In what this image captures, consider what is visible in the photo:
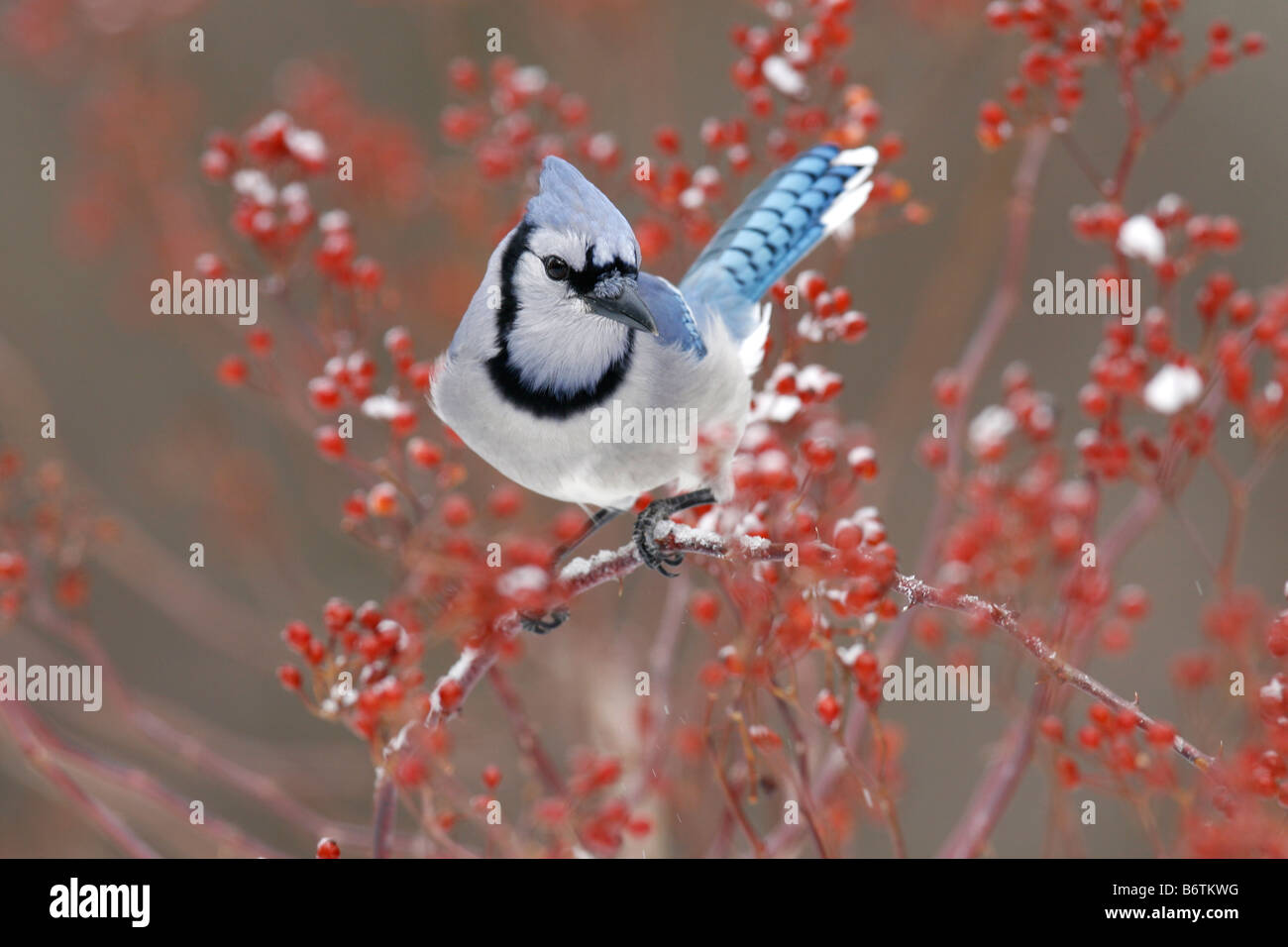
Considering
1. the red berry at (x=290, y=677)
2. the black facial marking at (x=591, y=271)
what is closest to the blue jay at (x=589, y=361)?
the black facial marking at (x=591, y=271)

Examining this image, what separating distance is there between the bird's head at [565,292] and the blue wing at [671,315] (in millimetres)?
52

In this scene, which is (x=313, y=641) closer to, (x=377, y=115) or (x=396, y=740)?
(x=396, y=740)

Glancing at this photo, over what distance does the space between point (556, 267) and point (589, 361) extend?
150 mm

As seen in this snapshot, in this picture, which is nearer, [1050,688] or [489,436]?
[1050,688]

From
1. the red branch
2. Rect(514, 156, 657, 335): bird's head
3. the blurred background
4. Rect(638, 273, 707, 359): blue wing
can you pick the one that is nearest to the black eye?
Rect(514, 156, 657, 335): bird's head

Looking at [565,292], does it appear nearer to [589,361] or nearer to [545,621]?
[589,361]

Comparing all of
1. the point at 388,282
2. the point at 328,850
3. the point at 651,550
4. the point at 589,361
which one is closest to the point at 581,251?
the point at 589,361

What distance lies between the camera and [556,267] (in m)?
1.37

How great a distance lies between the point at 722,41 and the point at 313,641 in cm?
253

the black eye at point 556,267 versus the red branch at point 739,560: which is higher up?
the black eye at point 556,267

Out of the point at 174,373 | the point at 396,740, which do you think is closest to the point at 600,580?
the point at 396,740

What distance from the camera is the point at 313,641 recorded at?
50.3 inches

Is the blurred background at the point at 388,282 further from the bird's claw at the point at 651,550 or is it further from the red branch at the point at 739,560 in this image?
the red branch at the point at 739,560

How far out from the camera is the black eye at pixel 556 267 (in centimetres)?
136
